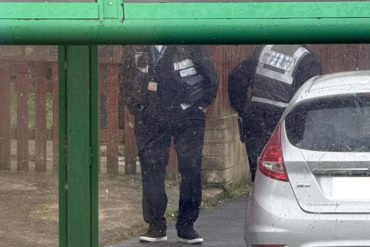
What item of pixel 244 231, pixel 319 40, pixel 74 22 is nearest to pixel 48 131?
pixel 74 22

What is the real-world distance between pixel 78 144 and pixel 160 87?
259 millimetres

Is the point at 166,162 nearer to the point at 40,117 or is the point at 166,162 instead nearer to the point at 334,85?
the point at 40,117

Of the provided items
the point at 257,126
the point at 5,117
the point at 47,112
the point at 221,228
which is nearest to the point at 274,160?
the point at 257,126

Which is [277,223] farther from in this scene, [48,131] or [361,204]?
[48,131]

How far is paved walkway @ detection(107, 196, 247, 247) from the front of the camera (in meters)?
2.33

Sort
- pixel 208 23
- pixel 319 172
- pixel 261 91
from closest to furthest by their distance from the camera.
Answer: pixel 208 23, pixel 319 172, pixel 261 91

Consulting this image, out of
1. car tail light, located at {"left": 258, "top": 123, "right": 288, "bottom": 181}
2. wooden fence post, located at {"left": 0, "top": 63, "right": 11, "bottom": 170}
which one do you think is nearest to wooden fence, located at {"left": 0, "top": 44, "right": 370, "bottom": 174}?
wooden fence post, located at {"left": 0, "top": 63, "right": 11, "bottom": 170}

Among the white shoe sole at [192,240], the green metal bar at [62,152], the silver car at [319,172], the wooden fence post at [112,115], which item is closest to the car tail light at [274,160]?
the silver car at [319,172]

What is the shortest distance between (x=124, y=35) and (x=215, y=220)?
1.81 ft

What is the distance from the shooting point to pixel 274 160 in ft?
7.56

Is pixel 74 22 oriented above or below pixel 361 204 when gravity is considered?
above

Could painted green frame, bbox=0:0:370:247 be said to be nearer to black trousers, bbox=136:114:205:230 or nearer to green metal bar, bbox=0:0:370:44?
green metal bar, bbox=0:0:370:44

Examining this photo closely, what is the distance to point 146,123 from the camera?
7.70ft

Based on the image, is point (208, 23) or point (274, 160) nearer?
point (208, 23)
